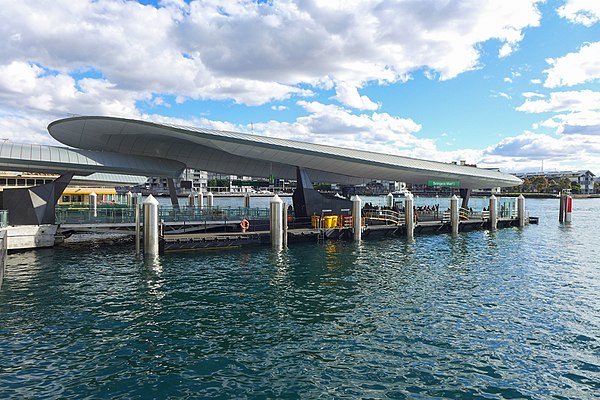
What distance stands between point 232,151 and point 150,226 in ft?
33.2

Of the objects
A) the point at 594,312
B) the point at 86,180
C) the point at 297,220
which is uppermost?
the point at 86,180

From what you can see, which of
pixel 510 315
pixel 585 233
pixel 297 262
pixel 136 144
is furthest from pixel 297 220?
pixel 585 233

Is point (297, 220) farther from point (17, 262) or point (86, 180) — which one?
point (86, 180)

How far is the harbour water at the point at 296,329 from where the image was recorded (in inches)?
424

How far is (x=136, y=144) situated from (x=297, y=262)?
1975cm

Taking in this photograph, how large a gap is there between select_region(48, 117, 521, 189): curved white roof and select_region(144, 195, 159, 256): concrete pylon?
20.8ft

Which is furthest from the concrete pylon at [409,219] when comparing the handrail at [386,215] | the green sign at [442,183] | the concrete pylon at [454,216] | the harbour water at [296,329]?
the harbour water at [296,329]

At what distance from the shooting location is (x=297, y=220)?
4028 centimetres

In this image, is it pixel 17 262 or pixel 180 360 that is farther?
pixel 17 262

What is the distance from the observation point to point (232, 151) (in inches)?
1379

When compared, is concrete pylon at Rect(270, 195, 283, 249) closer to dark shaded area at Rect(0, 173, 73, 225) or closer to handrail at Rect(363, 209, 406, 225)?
handrail at Rect(363, 209, 406, 225)

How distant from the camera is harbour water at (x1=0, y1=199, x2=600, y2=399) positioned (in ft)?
35.4

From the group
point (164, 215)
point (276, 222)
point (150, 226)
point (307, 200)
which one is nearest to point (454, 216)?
point (307, 200)

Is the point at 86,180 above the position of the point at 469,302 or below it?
above
